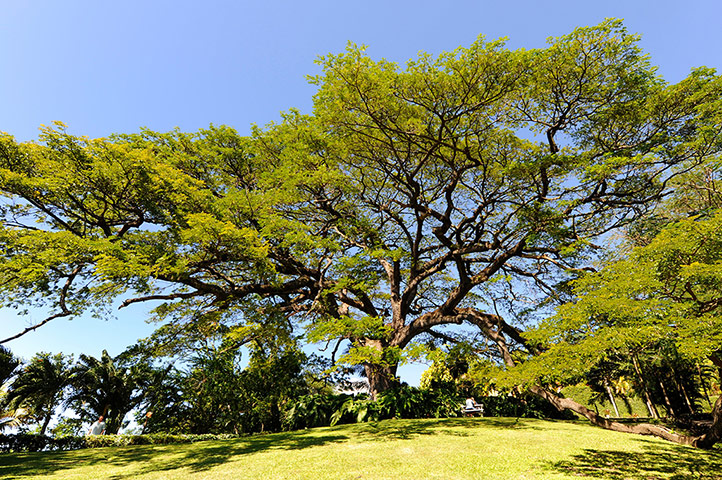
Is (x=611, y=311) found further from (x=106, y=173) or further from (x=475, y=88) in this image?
(x=106, y=173)

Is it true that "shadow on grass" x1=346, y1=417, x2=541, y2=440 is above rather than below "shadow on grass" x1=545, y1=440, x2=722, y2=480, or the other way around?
above

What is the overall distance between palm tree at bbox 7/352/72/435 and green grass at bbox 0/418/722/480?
559 inches

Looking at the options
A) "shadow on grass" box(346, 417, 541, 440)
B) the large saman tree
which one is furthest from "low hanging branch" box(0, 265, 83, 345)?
"shadow on grass" box(346, 417, 541, 440)

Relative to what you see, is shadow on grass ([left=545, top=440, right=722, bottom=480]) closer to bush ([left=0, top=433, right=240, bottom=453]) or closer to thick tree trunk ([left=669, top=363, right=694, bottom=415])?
thick tree trunk ([left=669, top=363, right=694, bottom=415])

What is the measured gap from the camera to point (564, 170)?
979 cm

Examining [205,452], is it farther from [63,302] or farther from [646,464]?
[646,464]

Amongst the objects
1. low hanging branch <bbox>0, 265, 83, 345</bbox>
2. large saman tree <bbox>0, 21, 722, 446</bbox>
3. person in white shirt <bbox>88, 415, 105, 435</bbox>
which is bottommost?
person in white shirt <bbox>88, 415, 105, 435</bbox>

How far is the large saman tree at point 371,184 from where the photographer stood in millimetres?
8586

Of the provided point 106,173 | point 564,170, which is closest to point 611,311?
point 564,170

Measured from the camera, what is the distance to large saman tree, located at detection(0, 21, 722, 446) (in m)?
8.59

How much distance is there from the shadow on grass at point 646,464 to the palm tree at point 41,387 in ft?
78.5

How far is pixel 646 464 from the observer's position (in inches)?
239

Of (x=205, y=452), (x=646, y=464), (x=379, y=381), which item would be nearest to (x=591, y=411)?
(x=646, y=464)

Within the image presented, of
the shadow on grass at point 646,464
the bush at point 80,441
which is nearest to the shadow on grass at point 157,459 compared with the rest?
the bush at point 80,441
